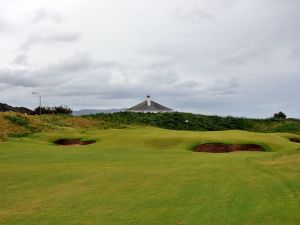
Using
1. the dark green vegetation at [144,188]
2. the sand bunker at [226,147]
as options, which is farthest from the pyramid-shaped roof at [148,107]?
the dark green vegetation at [144,188]

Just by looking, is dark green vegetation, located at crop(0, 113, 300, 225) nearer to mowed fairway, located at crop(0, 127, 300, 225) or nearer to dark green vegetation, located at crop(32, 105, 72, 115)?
mowed fairway, located at crop(0, 127, 300, 225)

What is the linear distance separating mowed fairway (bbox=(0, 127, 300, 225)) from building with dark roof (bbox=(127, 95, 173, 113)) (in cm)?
8045

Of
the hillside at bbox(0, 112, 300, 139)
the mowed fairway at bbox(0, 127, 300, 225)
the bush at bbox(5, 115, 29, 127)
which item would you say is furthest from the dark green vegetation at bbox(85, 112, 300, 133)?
the mowed fairway at bbox(0, 127, 300, 225)

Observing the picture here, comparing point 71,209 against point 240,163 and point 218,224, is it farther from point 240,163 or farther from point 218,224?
point 240,163

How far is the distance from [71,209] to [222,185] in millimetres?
6317

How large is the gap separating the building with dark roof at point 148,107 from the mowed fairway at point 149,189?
264 feet

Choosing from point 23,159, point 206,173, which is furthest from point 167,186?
point 23,159

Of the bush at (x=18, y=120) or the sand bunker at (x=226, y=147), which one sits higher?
the bush at (x=18, y=120)

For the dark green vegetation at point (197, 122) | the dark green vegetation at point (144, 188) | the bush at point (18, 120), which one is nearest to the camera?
the dark green vegetation at point (144, 188)

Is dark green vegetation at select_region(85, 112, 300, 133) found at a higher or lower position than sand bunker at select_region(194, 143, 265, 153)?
higher

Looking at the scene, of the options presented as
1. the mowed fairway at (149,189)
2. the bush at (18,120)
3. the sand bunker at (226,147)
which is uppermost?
the bush at (18,120)

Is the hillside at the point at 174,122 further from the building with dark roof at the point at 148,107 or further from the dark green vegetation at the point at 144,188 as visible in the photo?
the dark green vegetation at the point at 144,188

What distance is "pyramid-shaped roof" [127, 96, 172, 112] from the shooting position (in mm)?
110812

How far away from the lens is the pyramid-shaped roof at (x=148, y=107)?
11081cm
